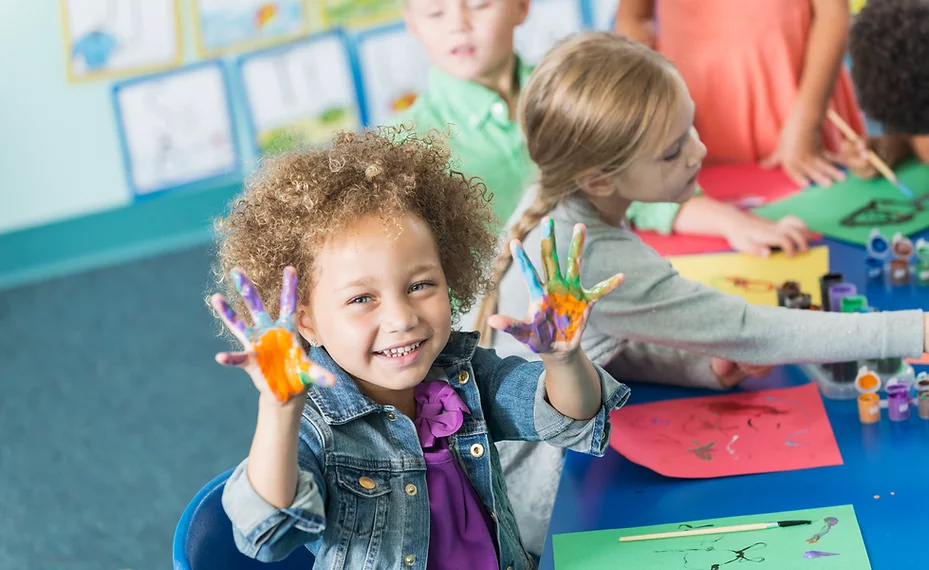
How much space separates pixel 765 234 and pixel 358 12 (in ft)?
7.45

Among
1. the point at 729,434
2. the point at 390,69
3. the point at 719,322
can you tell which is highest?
the point at 719,322

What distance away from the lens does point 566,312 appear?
0.95 metres

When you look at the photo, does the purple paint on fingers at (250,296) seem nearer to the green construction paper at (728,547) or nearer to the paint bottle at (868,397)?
the green construction paper at (728,547)

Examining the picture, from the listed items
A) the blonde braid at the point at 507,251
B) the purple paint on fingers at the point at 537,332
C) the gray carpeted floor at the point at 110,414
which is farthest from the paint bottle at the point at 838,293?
the gray carpeted floor at the point at 110,414

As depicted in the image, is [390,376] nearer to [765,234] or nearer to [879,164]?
[765,234]

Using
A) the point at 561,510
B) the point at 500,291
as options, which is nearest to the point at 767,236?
the point at 500,291

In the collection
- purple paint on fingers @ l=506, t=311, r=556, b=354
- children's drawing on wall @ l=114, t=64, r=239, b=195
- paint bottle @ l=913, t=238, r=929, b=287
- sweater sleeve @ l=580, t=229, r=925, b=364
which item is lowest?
children's drawing on wall @ l=114, t=64, r=239, b=195

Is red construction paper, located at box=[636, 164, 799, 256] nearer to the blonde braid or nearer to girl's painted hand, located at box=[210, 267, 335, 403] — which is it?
the blonde braid

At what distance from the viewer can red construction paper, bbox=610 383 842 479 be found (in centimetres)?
117

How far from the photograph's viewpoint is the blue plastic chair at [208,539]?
983 millimetres

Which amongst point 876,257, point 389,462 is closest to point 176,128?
point 876,257

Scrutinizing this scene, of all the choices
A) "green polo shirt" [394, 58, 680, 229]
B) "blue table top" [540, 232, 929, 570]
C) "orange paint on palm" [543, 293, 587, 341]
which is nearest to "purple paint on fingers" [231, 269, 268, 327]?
"orange paint on palm" [543, 293, 587, 341]

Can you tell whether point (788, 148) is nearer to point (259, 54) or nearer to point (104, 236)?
point (259, 54)

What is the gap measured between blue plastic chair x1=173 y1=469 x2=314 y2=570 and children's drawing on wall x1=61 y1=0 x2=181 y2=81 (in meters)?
2.74
